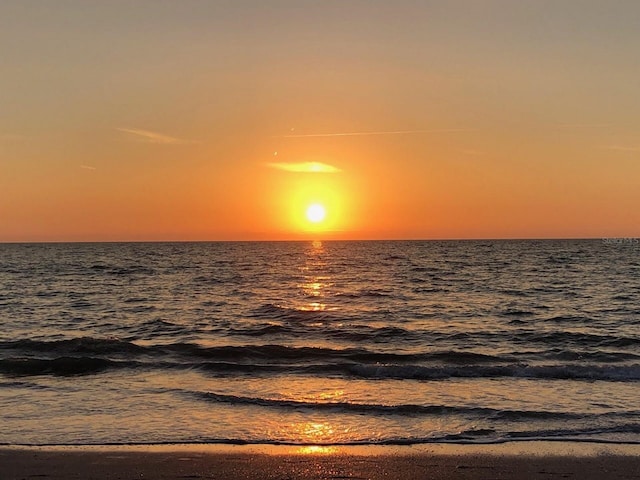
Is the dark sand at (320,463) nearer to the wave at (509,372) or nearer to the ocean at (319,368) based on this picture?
the ocean at (319,368)

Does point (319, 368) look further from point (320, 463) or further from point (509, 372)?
point (320, 463)

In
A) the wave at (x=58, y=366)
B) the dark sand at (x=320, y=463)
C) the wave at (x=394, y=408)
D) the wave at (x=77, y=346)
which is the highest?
the dark sand at (x=320, y=463)

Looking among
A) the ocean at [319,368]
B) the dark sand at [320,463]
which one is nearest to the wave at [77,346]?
the ocean at [319,368]

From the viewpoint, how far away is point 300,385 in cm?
1476

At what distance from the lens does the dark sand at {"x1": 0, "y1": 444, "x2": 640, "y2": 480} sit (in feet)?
27.1

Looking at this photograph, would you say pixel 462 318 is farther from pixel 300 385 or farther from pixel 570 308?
pixel 300 385

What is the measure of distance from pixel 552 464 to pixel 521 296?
29.3m

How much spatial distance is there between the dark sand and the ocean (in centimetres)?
59

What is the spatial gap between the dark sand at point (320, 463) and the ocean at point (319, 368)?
23.4 inches

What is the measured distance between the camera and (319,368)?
1700 centimetres

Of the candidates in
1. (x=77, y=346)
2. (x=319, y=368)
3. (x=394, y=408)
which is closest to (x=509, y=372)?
(x=319, y=368)

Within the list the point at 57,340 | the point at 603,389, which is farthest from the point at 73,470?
the point at 57,340

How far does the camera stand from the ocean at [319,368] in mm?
10688

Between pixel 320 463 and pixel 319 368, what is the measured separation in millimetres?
8337
